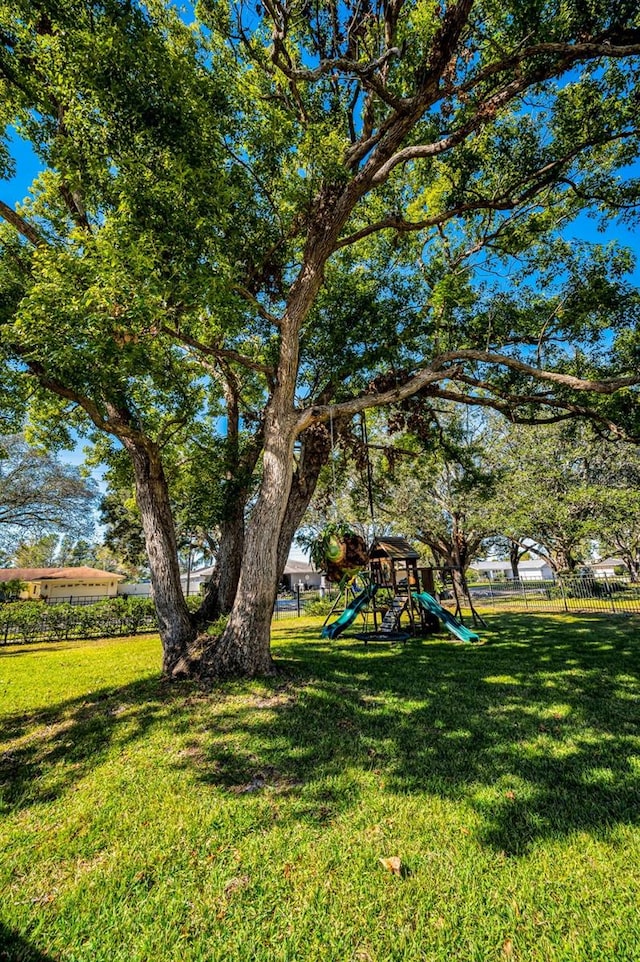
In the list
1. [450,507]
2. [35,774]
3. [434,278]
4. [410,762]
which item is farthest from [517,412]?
[450,507]

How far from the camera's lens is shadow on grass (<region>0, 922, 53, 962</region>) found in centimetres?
208

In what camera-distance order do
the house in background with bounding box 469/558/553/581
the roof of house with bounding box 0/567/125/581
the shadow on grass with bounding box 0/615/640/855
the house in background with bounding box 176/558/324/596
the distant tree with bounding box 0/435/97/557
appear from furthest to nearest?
the house in background with bounding box 469/558/553/581, the house in background with bounding box 176/558/324/596, the roof of house with bounding box 0/567/125/581, the distant tree with bounding box 0/435/97/557, the shadow on grass with bounding box 0/615/640/855

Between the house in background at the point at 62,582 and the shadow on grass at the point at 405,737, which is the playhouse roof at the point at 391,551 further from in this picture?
the house in background at the point at 62,582

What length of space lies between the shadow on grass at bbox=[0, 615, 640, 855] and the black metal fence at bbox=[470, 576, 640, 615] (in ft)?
37.6

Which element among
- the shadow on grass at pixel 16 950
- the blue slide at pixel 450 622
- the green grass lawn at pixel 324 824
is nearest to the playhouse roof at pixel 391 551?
the blue slide at pixel 450 622

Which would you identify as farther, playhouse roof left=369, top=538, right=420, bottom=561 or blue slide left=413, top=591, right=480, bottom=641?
playhouse roof left=369, top=538, right=420, bottom=561

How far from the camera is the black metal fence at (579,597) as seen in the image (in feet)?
55.5

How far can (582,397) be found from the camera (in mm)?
8188

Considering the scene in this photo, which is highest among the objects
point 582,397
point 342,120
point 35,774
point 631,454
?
point 342,120

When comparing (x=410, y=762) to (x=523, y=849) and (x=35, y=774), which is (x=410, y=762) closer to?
(x=523, y=849)

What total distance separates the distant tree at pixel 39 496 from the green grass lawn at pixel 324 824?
930 inches

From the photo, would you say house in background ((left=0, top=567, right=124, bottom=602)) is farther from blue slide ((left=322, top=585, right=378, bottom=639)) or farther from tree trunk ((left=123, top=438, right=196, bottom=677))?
tree trunk ((left=123, top=438, right=196, bottom=677))

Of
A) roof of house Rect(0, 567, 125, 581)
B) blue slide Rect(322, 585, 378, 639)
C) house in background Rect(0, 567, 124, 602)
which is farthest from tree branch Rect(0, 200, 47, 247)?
roof of house Rect(0, 567, 125, 581)

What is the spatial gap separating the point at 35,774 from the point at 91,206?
327 inches
